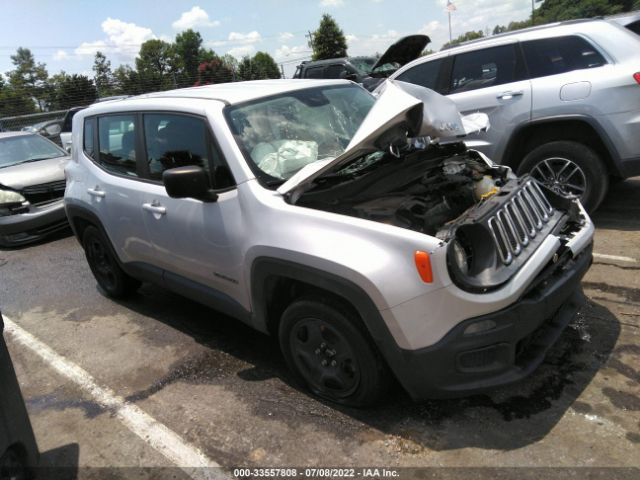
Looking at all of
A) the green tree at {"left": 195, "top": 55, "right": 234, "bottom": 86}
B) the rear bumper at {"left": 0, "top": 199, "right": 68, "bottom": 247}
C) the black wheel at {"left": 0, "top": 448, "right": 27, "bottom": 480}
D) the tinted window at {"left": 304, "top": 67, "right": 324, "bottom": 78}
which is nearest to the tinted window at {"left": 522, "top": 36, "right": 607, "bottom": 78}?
the black wheel at {"left": 0, "top": 448, "right": 27, "bottom": 480}

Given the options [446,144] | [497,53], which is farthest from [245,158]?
[497,53]

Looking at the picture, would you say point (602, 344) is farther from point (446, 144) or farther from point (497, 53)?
point (497, 53)

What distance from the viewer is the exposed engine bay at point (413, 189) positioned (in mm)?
A: 2793

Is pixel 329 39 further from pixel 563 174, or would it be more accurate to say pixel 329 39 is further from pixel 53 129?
pixel 563 174

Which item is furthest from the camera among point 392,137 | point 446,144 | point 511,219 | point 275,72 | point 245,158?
point 275,72

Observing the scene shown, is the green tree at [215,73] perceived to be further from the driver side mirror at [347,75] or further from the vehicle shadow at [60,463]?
the vehicle shadow at [60,463]

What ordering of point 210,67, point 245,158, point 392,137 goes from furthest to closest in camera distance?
point 210,67
point 245,158
point 392,137

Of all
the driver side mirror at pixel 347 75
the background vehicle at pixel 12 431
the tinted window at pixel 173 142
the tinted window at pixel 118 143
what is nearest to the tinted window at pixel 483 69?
the tinted window at pixel 173 142

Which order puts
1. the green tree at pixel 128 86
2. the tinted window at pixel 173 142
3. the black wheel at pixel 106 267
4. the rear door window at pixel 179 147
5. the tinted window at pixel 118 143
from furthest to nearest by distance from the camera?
the green tree at pixel 128 86 → the black wheel at pixel 106 267 → the tinted window at pixel 118 143 → the tinted window at pixel 173 142 → the rear door window at pixel 179 147

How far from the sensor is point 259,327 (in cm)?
323

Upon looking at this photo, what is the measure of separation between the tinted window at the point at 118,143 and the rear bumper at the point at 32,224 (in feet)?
11.7

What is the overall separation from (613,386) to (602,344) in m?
0.43

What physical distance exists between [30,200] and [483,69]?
21.3ft

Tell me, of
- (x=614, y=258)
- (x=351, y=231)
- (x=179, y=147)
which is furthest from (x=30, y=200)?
(x=614, y=258)
